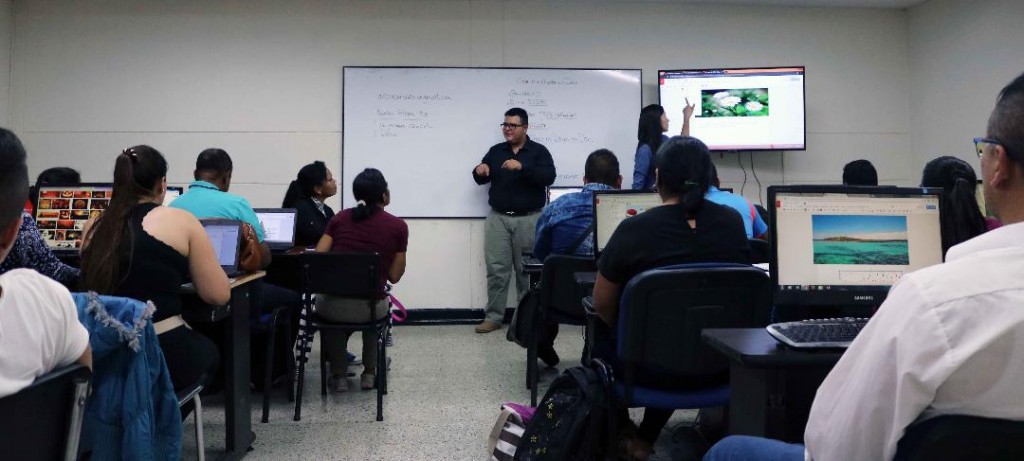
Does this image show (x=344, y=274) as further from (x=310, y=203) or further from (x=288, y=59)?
(x=288, y=59)

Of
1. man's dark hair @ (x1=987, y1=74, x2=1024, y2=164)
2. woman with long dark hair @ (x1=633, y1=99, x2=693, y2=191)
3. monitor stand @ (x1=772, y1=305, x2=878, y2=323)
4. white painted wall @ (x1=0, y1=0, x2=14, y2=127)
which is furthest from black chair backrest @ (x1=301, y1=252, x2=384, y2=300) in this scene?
white painted wall @ (x1=0, y1=0, x2=14, y2=127)

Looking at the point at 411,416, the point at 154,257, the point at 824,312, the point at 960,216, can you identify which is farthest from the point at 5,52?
the point at 960,216

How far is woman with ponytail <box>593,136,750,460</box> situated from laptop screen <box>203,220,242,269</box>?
1.47 metres

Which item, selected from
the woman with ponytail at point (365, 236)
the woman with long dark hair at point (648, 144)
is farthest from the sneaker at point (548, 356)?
the woman with long dark hair at point (648, 144)

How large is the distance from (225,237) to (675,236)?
1.74 meters

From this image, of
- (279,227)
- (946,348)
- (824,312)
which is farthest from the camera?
(279,227)

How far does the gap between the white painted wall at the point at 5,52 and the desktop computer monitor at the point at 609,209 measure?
4783mm

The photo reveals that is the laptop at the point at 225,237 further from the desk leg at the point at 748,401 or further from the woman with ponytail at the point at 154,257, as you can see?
the desk leg at the point at 748,401

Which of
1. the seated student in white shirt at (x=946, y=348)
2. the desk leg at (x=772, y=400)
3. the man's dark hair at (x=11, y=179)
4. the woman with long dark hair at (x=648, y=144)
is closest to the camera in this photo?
the seated student in white shirt at (x=946, y=348)

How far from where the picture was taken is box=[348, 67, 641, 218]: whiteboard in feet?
18.6

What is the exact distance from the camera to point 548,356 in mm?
4059

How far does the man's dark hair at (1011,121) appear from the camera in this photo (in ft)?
2.96

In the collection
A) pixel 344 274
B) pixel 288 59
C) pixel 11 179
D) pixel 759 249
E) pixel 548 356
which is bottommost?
pixel 548 356

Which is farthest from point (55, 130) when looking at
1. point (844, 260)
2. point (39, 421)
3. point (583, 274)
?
point (844, 260)
